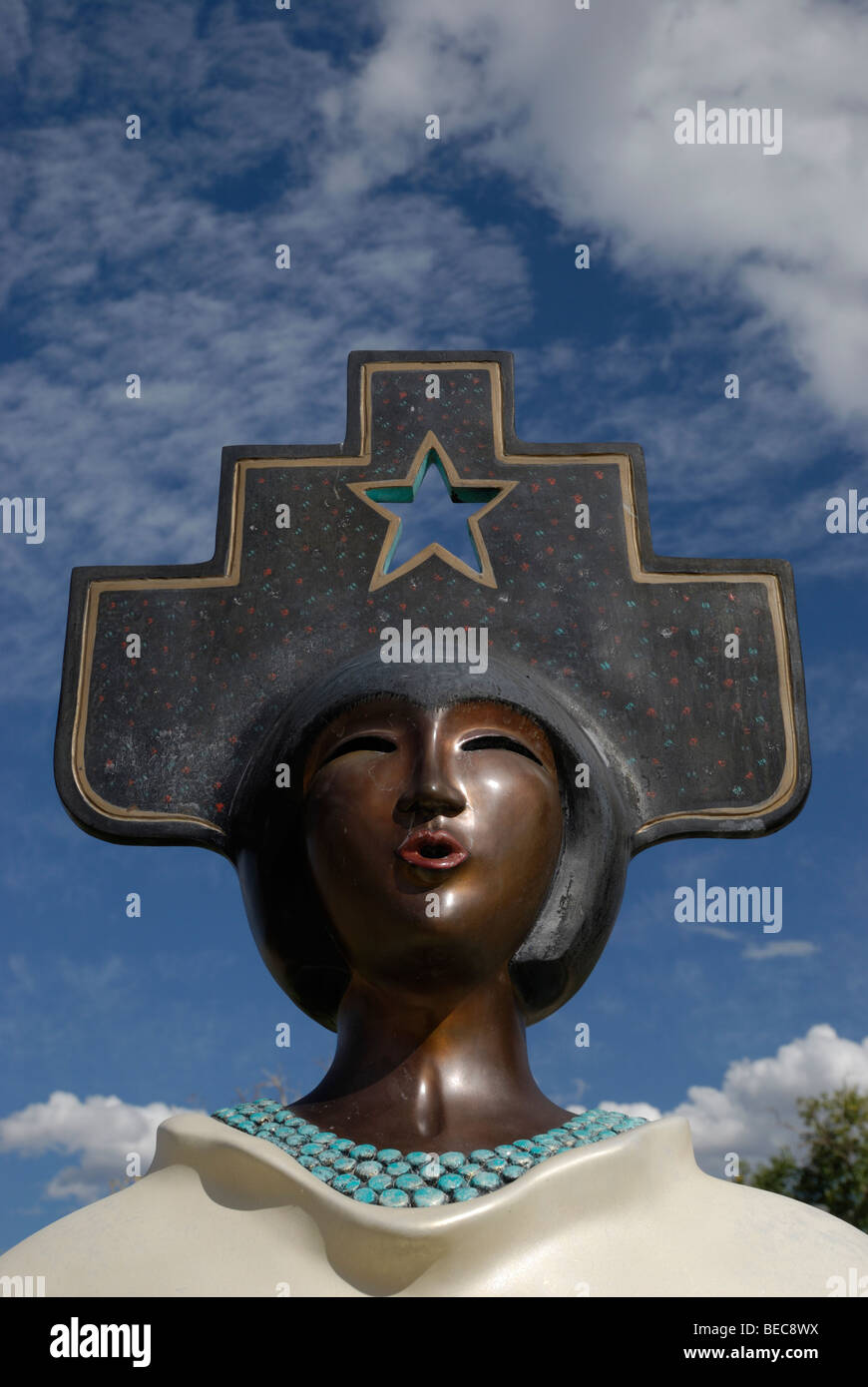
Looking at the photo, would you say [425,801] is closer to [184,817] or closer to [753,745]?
[184,817]

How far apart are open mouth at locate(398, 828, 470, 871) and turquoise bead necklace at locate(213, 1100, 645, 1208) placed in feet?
2.31

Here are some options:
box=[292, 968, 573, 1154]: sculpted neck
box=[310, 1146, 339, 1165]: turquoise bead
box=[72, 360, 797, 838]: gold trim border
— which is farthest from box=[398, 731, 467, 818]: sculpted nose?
box=[310, 1146, 339, 1165]: turquoise bead

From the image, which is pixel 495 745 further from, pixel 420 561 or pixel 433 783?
pixel 420 561

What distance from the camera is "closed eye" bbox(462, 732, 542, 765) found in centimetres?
397

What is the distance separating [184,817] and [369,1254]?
1.51m

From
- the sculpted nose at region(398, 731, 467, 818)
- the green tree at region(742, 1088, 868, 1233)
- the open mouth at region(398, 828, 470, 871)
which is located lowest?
the green tree at region(742, 1088, 868, 1233)

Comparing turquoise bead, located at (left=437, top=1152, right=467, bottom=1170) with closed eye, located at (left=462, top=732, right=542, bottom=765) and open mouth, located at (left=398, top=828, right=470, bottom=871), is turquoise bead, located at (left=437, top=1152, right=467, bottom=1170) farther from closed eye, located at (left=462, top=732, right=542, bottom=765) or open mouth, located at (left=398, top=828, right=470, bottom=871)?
closed eye, located at (left=462, top=732, right=542, bottom=765)

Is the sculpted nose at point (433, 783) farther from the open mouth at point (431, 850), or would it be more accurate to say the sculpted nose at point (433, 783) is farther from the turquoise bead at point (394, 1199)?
the turquoise bead at point (394, 1199)

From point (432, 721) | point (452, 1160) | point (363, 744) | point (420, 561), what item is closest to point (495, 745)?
point (432, 721)

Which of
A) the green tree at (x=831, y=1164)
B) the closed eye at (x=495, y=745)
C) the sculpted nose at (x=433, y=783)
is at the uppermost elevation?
the closed eye at (x=495, y=745)

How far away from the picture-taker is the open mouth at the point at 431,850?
12.3 feet

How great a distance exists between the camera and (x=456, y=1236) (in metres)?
3.22

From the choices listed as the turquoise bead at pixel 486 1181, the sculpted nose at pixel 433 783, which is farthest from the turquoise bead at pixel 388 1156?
the sculpted nose at pixel 433 783

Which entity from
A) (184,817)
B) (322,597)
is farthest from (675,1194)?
(322,597)
